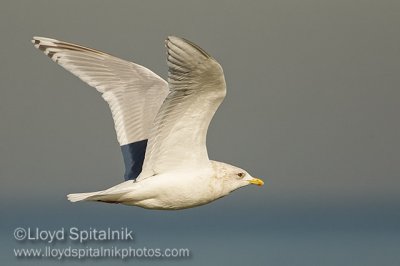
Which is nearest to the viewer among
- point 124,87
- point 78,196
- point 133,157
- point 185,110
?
point 185,110

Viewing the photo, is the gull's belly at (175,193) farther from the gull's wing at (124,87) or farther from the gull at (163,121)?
the gull's wing at (124,87)

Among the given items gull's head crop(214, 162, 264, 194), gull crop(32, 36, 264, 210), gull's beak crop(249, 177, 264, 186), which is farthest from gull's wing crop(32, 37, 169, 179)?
gull's beak crop(249, 177, 264, 186)

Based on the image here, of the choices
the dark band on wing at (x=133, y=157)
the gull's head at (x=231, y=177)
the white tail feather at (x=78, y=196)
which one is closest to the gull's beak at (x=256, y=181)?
the gull's head at (x=231, y=177)

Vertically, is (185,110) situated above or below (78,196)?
above

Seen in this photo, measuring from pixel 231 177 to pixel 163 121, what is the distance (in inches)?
33.1

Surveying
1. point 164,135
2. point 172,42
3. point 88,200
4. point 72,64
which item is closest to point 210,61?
point 172,42

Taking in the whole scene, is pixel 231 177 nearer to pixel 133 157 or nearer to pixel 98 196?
pixel 133 157

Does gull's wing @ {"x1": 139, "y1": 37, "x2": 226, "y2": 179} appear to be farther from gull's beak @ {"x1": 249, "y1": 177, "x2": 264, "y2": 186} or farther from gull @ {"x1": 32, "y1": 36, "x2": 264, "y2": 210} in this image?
gull's beak @ {"x1": 249, "y1": 177, "x2": 264, "y2": 186}

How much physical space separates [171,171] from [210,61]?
1242mm

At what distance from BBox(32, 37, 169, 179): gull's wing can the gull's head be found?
0.89 m

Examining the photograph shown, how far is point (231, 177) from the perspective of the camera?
842 centimetres

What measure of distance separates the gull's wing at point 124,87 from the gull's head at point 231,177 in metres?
0.89

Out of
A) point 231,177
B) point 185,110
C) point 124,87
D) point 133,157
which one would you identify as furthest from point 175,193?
point 124,87

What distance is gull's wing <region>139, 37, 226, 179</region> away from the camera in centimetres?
739
